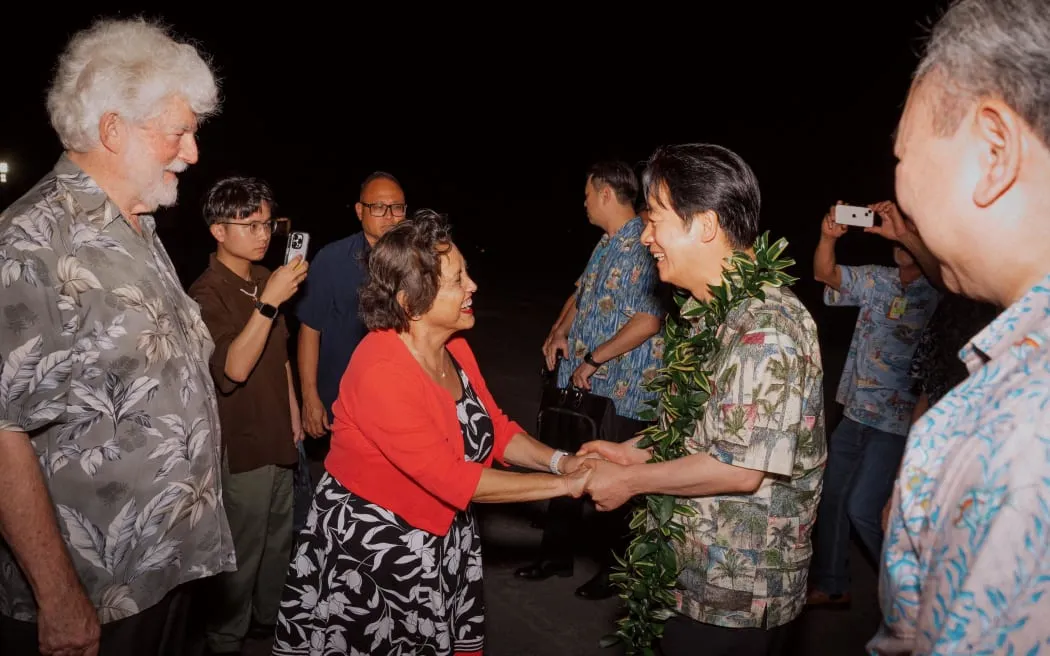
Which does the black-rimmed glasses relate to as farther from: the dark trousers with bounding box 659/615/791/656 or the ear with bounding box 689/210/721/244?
the dark trousers with bounding box 659/615/791/656

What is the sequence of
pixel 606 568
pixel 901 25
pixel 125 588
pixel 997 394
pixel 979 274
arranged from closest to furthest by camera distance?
pixel 997 394, pixel 979 274, pixel 125 588, pixel 606 568, pixel 901 25

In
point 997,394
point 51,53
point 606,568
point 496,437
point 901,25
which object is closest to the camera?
point 997,394

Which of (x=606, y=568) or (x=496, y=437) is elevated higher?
(x=496, y=437)

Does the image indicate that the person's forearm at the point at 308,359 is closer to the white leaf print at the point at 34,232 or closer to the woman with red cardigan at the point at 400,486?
the woman with red cardigan at the point at 400,486

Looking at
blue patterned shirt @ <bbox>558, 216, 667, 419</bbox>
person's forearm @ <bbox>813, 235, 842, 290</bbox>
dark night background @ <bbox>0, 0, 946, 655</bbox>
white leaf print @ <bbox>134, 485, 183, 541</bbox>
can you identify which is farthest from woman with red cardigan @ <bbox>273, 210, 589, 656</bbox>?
dark night background @ <bbox>0, 0, 946, 655</bbox>

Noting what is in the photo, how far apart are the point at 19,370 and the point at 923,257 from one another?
3.86 m

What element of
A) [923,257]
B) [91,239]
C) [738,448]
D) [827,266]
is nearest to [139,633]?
[91,239]

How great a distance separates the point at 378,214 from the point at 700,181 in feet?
9.11

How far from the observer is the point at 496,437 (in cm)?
310

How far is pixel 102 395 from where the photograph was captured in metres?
1.94

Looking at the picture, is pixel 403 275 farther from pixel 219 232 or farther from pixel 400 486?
pixel 219 232

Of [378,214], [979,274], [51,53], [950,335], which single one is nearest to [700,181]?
[979,274]

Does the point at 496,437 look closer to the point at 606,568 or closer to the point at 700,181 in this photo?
the point at 700,181

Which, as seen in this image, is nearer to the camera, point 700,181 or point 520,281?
point 700,181
